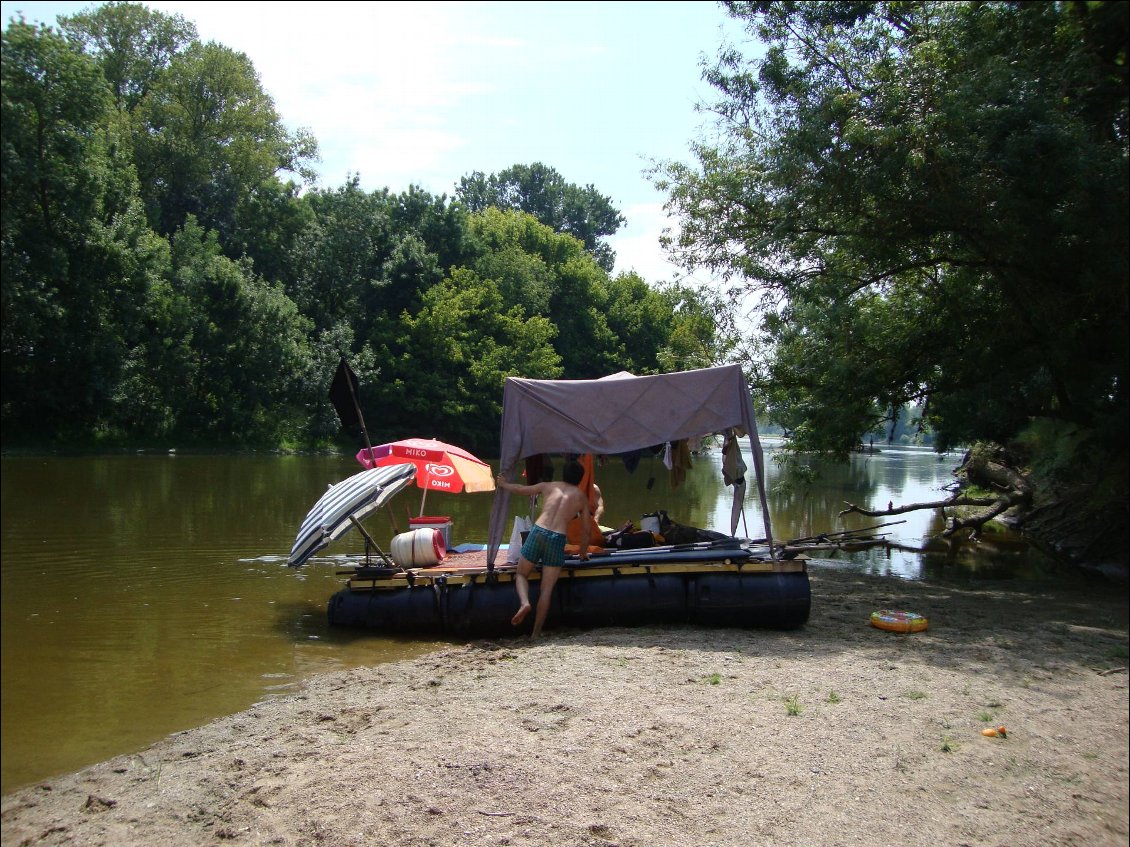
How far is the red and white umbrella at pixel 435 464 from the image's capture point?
12102 millimetres

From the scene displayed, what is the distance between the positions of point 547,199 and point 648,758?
106m

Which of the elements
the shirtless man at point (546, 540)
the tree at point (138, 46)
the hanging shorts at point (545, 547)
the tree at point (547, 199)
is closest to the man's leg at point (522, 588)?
the shirtless man at point (546, 540)

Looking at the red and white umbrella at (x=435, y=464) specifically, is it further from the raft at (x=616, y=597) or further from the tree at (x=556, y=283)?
the tree at (x=556, y=283)

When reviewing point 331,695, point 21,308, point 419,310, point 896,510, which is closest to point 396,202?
point 419,310

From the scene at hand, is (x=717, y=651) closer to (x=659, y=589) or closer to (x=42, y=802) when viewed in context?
(x=659, y=589)

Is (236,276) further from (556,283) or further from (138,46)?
(556,283)

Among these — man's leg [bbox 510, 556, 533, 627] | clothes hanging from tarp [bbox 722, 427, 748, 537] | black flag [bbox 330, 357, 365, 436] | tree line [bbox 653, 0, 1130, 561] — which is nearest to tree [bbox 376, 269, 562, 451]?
tree line [bbox 653, 0, 1130, 561]

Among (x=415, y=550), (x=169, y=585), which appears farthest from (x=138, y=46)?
(x=415, y=550)

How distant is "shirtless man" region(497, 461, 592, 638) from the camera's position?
9938mm

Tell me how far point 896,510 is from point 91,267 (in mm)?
18174

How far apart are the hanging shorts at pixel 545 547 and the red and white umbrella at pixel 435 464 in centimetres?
211

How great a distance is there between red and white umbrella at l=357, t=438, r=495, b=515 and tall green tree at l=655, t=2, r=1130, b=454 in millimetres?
6708

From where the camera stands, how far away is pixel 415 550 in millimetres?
11219

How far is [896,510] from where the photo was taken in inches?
752
